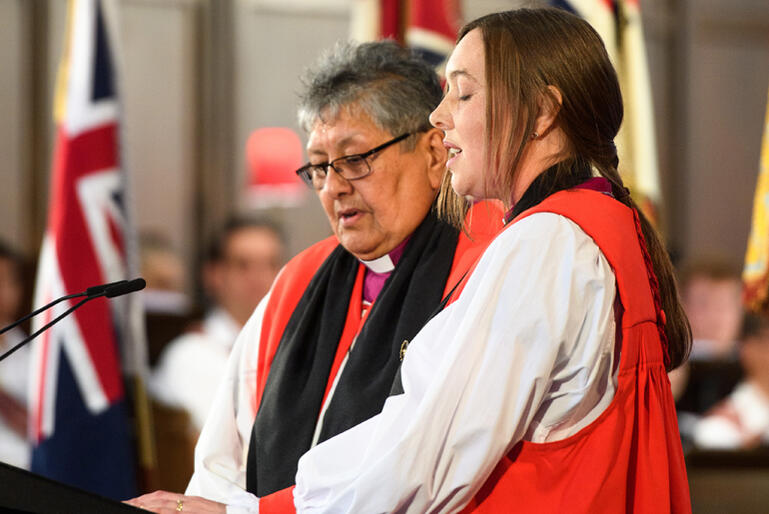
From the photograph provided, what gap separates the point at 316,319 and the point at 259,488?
39 cm

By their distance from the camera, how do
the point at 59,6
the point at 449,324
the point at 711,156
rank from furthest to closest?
1. the point at 711,156
2. the point at 59,6
3. the point at 449,324

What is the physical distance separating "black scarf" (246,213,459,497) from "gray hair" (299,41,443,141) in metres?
0.23

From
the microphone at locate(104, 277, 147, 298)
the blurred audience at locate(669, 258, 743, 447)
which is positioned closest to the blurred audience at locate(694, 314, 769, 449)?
the blurred audience at locate(669, 258, 743, 447)

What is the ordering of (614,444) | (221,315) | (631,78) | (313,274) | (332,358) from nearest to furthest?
(614,444) < (332,358) < (313,274) < (631,78) < (221,315)

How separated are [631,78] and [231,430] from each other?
181cm

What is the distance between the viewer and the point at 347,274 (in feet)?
7.46

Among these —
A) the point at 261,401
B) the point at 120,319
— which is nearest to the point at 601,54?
the point at 261,401

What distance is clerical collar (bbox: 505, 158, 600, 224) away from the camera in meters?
1.53

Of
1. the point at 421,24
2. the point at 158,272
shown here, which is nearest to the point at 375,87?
the point at 421,24

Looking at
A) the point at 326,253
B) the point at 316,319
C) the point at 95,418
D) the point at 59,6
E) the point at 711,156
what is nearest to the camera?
the point at 316,319

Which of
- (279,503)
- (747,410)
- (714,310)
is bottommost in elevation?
(747,410)

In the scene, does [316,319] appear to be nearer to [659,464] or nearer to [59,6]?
[659,464]

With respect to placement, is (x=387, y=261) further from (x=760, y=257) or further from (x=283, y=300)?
(x=760, y=257)

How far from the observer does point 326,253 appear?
94.5 inches
